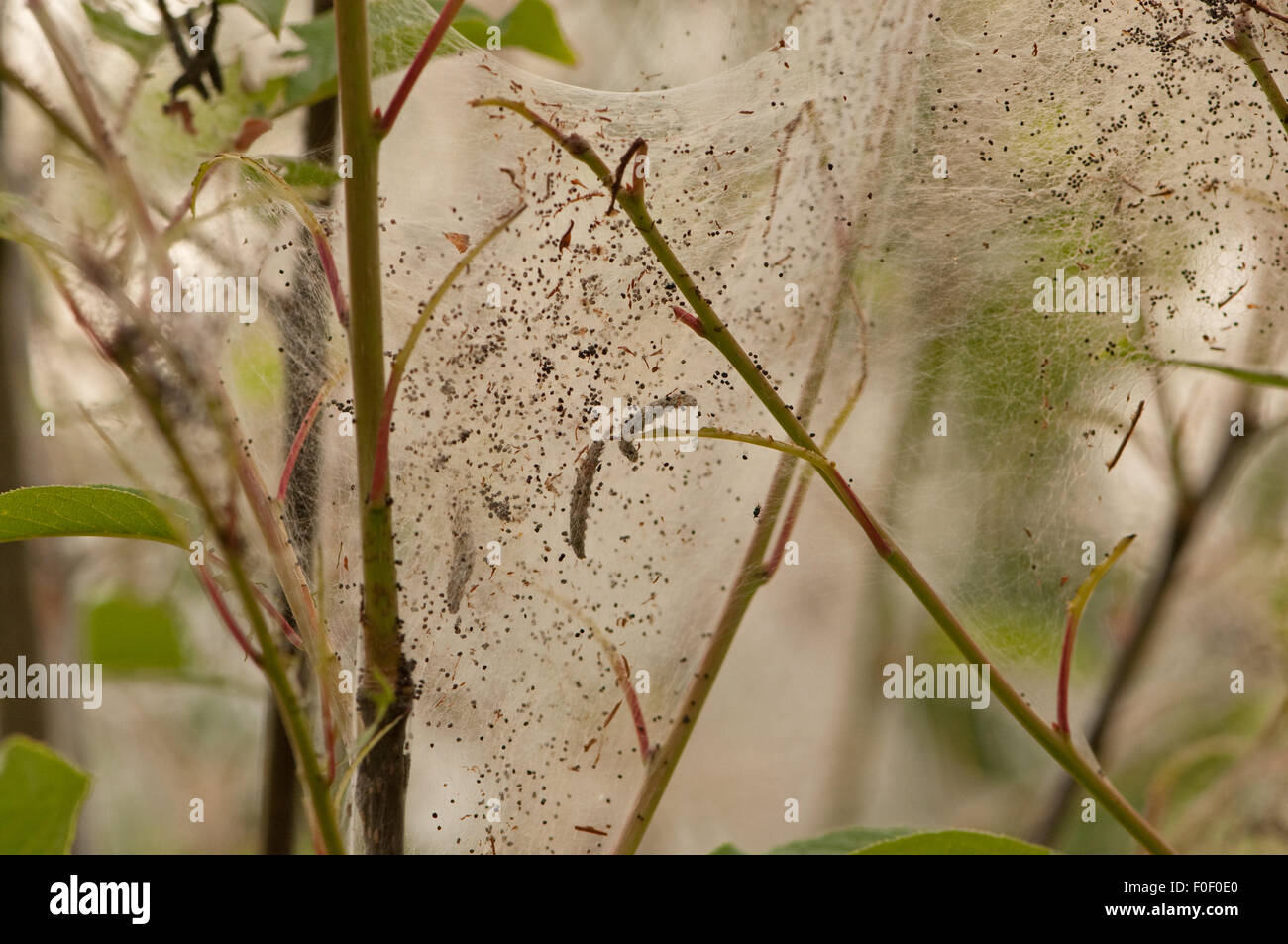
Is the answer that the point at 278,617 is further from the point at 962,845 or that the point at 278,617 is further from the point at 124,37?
the point at 124,37

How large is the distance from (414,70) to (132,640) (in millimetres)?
1559

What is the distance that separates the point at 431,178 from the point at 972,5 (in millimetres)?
621

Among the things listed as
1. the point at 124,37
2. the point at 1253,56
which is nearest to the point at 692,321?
the point at 1253,56

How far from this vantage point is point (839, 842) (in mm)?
922

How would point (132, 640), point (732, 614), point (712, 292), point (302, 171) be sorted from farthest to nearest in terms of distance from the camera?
1. point (132, 640)
2. point (712, 292)
3. point (302, 171)
4. point (732, 614)

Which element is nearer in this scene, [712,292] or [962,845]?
[962,845]

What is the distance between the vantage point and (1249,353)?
1.39 m

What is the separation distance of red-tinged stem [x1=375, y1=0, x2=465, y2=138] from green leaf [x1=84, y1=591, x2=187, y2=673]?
1502 millimetres

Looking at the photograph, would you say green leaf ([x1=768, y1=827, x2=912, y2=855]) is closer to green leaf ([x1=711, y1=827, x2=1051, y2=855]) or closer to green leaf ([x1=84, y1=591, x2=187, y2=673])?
green leaf ([x1=711, y1=827, x2=1051, y2=855])

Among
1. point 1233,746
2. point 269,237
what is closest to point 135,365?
point 269,237

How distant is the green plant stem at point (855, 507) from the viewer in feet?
Answer: 2.35

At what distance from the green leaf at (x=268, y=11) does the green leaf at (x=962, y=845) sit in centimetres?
89

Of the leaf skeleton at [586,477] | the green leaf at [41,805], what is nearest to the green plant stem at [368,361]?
the leaf skeleton at [586,477]
